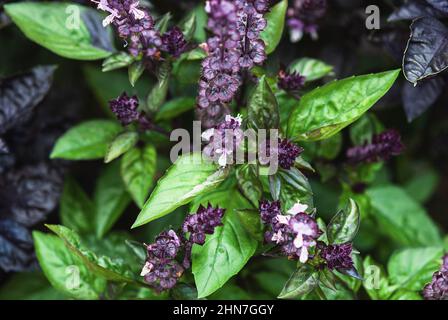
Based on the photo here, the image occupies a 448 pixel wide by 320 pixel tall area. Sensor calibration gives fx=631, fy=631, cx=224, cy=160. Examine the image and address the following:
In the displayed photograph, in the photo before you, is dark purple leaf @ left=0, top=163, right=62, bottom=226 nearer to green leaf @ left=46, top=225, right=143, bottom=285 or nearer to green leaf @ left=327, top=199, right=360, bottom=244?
green leaf @ left=46, top=225, right=143, bottom=285

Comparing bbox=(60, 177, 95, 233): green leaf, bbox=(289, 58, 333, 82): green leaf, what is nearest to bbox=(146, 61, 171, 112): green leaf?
bbox=(289, 58, 333, 82): green leaf

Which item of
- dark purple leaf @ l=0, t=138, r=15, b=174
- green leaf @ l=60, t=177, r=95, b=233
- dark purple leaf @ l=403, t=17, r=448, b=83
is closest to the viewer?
dark purple leaf @ l=403, t=17, r=448, b=83

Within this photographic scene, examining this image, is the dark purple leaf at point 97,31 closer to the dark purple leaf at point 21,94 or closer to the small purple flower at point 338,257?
the dark purple leaf at point 21,94

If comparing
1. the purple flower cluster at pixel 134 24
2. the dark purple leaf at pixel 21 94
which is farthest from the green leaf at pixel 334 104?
the dark purple leaf at pixel 21 94

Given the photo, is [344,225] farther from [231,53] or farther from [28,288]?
[28,288]

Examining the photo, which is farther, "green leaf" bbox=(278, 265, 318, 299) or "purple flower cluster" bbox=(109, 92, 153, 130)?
"purple flower cluster" bbox=(109, 92, 153, 130)

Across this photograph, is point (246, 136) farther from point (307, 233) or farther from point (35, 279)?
point (35, 279)

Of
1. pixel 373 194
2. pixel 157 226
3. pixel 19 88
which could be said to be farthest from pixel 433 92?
pixel 19 88
